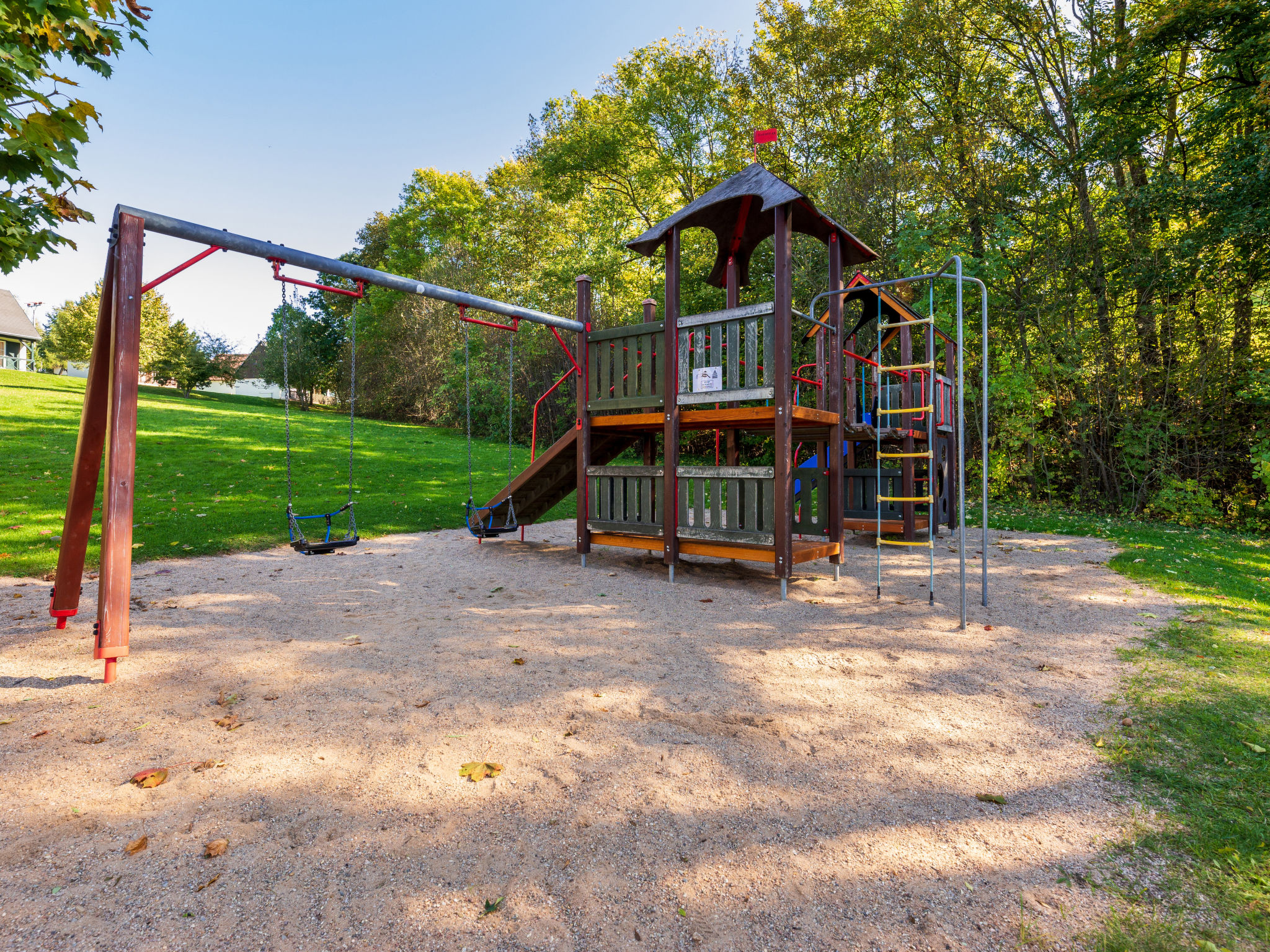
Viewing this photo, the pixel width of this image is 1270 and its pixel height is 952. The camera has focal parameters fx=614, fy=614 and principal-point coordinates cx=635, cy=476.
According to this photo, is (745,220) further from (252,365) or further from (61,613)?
(252,365)

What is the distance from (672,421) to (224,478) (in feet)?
33.6

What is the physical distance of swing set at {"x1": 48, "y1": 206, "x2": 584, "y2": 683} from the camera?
12.0ft

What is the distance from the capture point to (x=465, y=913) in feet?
6.16

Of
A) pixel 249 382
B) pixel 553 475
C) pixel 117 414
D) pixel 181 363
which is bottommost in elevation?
pixel 553 475

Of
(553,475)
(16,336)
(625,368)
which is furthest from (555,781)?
(16,336)

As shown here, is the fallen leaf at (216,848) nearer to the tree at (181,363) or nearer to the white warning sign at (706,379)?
the white warning sign at (706,379)

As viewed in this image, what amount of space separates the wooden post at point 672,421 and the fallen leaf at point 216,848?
5124 mm

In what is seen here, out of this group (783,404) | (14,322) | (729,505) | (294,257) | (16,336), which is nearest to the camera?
(294,257)

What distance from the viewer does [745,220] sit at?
7.96 meters

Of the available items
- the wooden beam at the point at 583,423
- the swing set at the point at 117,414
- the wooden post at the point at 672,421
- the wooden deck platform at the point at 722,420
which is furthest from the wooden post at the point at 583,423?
the swing set at the point at 117,414

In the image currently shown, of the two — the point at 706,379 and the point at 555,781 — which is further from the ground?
the point at 706,379

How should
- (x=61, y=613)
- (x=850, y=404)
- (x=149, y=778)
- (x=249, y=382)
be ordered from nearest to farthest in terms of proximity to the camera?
(x=149, y=778)
(x=61, y=613)
(x=850, y=404)
(x=249, y=382)

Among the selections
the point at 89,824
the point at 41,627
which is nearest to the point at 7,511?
the point at 41,627

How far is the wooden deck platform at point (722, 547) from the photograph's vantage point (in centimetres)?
648
